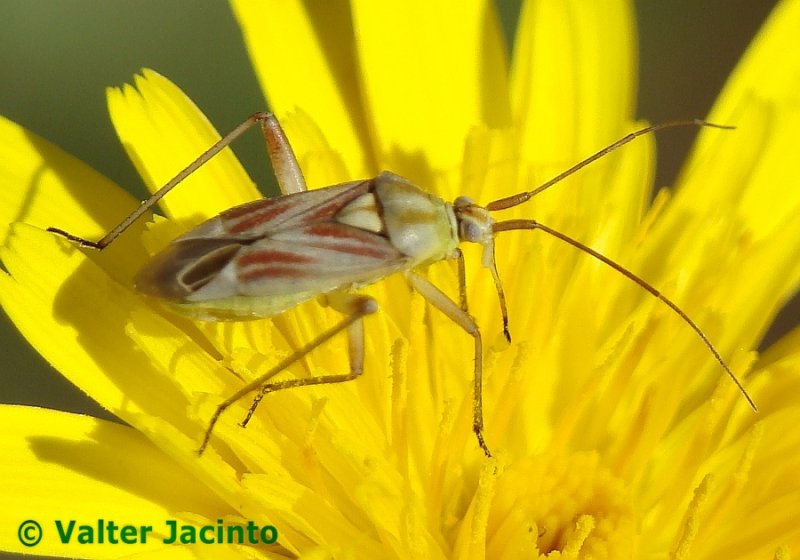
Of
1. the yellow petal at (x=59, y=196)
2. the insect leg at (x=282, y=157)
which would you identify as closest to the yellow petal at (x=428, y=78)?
the insect leg at (x=282, y=157)

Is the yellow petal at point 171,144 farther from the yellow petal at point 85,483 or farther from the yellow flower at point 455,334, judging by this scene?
the yellow petal at point 85,483

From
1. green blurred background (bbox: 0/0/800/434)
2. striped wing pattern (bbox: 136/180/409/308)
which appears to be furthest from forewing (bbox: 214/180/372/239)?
green blurred background (bbox: 0/0/800/434)

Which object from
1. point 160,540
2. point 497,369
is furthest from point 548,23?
point 160,540

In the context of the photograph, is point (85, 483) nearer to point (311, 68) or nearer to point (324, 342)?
point (324, 342)

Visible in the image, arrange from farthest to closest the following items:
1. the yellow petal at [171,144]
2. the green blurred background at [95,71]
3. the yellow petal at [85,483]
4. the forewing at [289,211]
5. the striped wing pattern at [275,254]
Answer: the green blurred background at [95,71] → the yellow petal at [171,144] → the forewing at [289,211] → the striped wing pattern at [275,254] → the yellow petal at [85,483]

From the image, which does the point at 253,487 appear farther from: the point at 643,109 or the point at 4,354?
the point at 643,109

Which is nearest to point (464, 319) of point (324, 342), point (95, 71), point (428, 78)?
point (324, 342)
